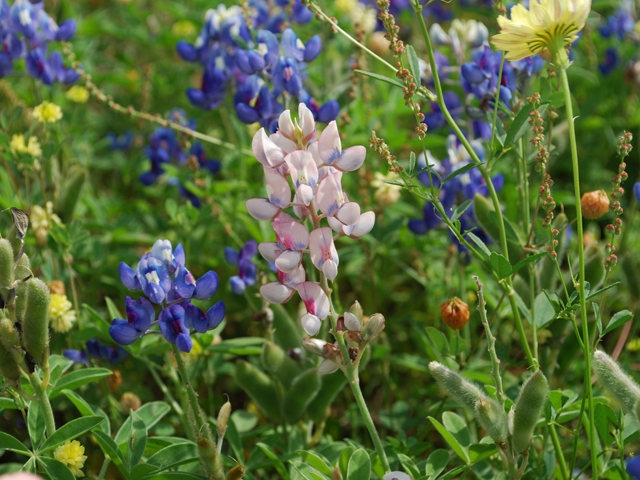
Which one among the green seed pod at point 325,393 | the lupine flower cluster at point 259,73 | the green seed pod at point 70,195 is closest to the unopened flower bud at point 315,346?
the green seed pod at point 325,393

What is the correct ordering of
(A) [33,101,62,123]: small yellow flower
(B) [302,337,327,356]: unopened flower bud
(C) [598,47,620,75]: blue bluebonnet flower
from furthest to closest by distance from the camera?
(C) [598,47,620,75]: blue bluebonnet flower, (A) [33,101,62,123]: small yellow flower, (B) [302,337,327,356]: unopened flower bud

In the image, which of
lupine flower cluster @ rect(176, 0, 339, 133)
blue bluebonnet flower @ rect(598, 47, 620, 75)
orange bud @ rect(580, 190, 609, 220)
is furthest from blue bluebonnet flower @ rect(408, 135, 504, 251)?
blue bluebonnet flower @ rect(598, 47, 620, 75)

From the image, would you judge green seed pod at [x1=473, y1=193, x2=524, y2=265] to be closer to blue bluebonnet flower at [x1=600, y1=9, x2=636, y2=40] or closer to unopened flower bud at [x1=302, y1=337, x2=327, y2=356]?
unopened flower bud at [x1=302, y1=337, x2=327, y2=356]

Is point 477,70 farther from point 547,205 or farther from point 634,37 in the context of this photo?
point 634,37

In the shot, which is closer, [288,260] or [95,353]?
[288,260]

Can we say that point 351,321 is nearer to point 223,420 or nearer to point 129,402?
point 223,420

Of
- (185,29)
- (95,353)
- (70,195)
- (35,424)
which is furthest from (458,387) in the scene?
(185,29)
